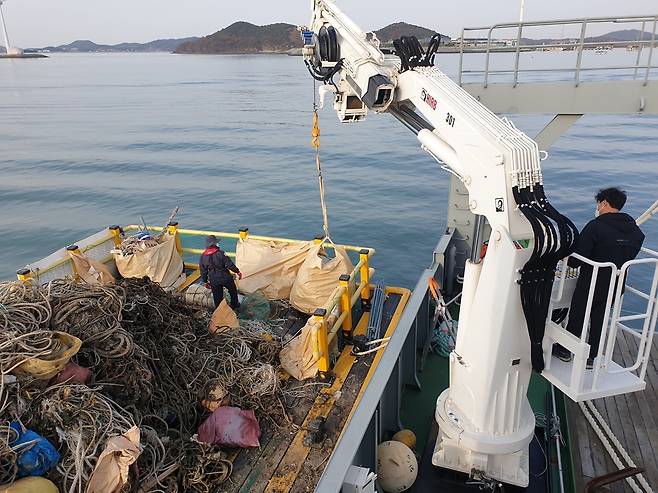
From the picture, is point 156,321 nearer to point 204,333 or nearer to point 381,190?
point 204,333

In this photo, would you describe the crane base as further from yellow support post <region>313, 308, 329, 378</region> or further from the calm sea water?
the calm sea water

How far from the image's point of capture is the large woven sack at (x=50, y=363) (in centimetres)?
394

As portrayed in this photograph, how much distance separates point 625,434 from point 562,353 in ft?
4.75

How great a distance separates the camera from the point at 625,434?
14.2 ft

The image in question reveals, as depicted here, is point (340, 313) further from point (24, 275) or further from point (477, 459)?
point (24, 275)

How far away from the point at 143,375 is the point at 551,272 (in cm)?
359

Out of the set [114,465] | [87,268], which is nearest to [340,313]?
[114,465]

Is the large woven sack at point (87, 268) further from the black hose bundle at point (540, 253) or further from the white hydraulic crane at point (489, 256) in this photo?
the black hose bundle at point (540, 253)

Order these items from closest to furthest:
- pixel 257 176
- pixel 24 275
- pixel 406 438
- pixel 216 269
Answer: pixel 406 438, pixel 24 275, pixel 216 269, pixel 257 176

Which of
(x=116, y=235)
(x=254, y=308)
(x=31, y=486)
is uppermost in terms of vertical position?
(x=116, y=235)

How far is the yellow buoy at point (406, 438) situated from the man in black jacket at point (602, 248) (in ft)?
6.10

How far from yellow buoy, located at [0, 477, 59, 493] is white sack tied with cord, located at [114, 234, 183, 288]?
12.4 ft

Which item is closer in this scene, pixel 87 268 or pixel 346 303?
pixel 346 303

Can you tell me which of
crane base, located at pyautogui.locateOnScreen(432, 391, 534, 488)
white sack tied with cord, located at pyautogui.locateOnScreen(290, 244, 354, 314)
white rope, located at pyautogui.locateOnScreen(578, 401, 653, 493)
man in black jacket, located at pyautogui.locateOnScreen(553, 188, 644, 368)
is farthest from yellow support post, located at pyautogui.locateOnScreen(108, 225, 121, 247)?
white rope, located at pyautogui.locateOnScreen(578, 401, 653, 493)
